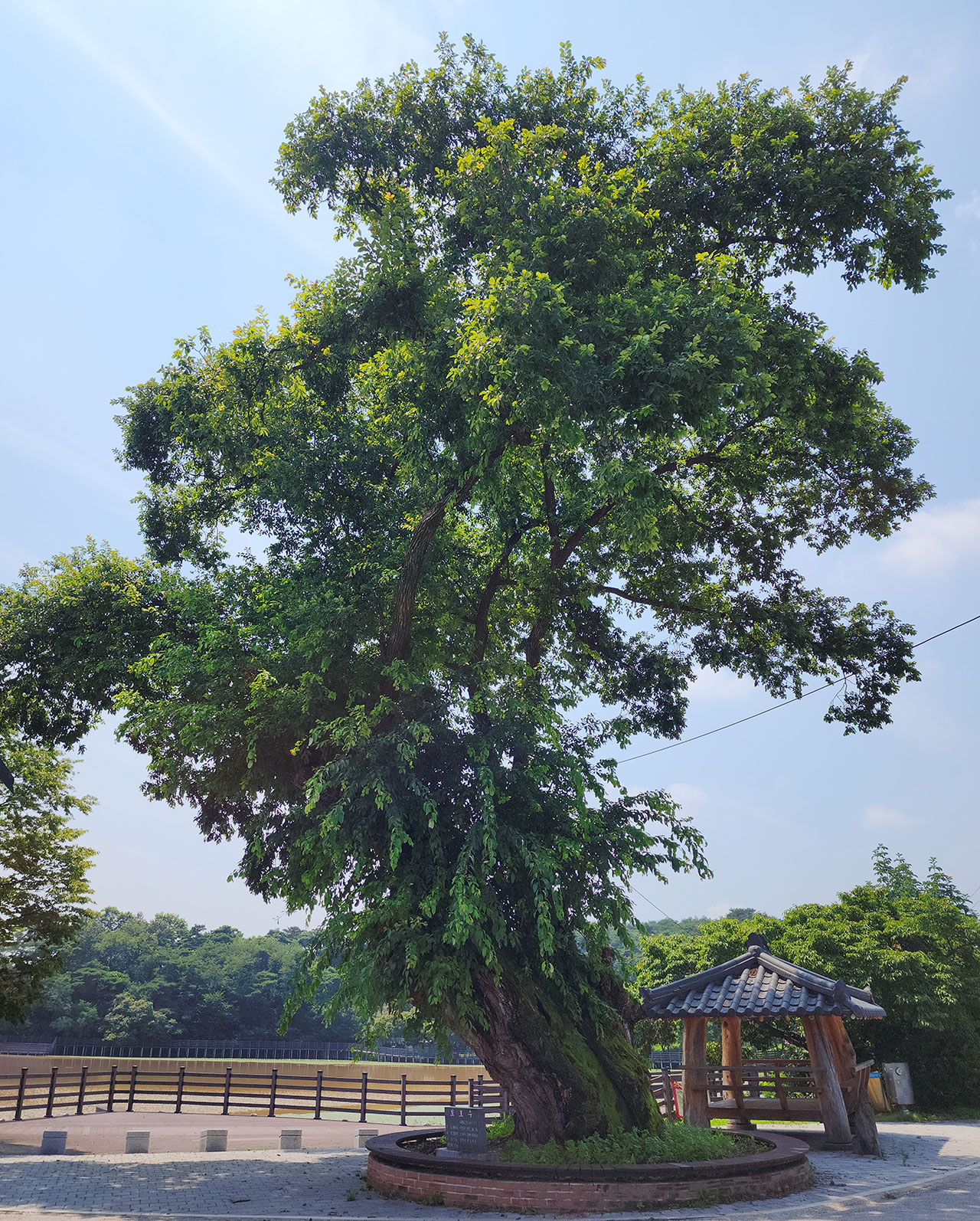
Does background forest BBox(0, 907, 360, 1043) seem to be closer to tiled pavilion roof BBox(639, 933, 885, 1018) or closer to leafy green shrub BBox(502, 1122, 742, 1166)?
tiled pavilion roof BBox(639, 933, 885, 1018)

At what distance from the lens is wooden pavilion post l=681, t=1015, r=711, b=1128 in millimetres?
16172

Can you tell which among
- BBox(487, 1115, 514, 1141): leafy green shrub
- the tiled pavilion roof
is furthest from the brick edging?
the tiled pavilion roof

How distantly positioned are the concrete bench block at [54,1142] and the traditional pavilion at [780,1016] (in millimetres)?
11979

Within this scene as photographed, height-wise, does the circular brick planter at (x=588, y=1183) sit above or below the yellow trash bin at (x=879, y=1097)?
above

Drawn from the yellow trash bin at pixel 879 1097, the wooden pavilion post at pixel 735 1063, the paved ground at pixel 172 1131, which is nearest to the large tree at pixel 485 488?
the wooden pavilion post at pixel 735 1063

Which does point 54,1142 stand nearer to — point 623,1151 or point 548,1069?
point 548,1069

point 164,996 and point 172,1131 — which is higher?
point 164,996

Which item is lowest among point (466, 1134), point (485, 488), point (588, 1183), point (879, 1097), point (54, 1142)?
point (879, 1097)

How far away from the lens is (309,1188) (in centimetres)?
1293

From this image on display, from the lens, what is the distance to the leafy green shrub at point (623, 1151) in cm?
1183

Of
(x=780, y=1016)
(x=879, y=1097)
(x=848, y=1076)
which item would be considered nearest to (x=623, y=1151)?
(x=780, y=1016)

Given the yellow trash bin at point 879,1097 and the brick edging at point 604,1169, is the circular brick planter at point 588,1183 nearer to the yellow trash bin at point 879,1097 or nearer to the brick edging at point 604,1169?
the brick edging at point 604,1169

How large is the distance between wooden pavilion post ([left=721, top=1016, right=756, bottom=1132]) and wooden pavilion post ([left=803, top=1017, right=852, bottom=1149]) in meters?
1.67

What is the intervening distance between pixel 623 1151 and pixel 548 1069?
1.49m
